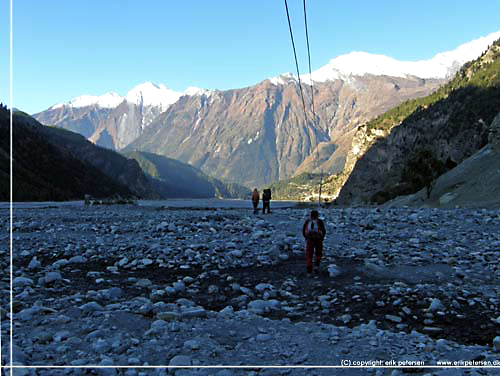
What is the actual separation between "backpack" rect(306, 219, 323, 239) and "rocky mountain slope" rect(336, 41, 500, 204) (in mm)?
89324

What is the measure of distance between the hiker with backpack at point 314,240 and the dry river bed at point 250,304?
15.9 inches

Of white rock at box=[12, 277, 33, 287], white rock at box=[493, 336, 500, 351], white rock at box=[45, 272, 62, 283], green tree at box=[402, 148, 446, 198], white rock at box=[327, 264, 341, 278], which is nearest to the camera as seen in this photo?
white rock at box=[493, 336, 500, 351]

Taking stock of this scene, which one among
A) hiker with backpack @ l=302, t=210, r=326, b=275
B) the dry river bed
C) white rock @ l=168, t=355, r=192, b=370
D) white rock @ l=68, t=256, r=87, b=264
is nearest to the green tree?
the dry river bed

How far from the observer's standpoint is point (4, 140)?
6319 inches

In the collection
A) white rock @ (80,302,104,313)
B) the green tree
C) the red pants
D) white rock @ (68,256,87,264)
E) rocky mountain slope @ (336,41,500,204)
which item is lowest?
white rock @ (68,256,87,264)

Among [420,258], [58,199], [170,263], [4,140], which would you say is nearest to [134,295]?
[170,263]

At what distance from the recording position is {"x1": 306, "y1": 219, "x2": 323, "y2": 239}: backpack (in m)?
12.0

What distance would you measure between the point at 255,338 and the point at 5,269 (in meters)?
8.60

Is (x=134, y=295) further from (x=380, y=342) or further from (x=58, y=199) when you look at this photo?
(x=58, y=199)

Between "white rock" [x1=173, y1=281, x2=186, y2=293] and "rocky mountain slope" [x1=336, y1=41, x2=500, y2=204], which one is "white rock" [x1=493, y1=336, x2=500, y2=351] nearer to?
"white rock" [x1=173, y1=281, x2=186, y2=293]

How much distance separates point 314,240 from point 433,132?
149 m

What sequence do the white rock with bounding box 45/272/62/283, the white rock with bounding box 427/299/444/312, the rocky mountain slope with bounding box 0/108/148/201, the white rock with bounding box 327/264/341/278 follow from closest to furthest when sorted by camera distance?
1. the white rock with bounding box 427/299/444/312
2. the white rock with bounding box 45/272/62/283
3. the white rock with bounding box 327/264/341/278
4. the rocky mountain slope with bounding box 0/108/148/201

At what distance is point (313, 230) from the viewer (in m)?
12.1

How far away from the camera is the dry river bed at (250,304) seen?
19.0ft
